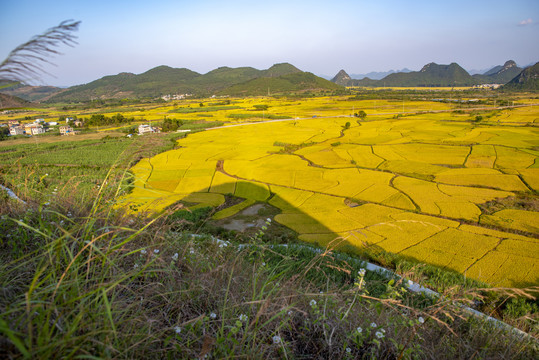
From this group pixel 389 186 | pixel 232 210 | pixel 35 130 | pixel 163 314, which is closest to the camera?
pixel 163 314

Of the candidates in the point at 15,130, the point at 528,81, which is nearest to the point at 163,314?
the point at 15,130

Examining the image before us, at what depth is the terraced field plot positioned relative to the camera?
41.1 feet

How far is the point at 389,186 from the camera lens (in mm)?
21984

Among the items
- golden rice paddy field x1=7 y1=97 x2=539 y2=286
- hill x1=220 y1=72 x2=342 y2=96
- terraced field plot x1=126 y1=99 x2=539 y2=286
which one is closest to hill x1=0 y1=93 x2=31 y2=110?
golden rice paddy field x1=7 y1=97 x2=539 y2=286

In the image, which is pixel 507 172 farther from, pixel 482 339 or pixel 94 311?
pixel 94 311

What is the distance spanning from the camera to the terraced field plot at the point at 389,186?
41.1 feet

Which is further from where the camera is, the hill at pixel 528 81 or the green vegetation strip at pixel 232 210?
the hill at pixel 528 81

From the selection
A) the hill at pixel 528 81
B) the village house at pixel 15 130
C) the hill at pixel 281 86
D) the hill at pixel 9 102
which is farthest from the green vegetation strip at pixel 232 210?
the hill at pixel 528 81

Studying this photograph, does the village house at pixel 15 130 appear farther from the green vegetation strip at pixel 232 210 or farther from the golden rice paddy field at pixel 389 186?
the green vegetation strip at pixel 232 210

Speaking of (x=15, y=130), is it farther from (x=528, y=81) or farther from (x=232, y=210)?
(x=528, y=81)

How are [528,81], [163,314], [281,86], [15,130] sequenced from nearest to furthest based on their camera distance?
[163,314] → [15,130] → [528,81] → [281,86]

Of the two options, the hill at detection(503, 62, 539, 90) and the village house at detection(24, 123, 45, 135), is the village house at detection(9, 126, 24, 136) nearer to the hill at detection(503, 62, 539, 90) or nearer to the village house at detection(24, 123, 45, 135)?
the village house at detection(24, 123, 45, 135)

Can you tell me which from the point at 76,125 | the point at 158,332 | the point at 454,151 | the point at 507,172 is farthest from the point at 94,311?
the point at 76,125

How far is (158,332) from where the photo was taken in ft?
7.23
